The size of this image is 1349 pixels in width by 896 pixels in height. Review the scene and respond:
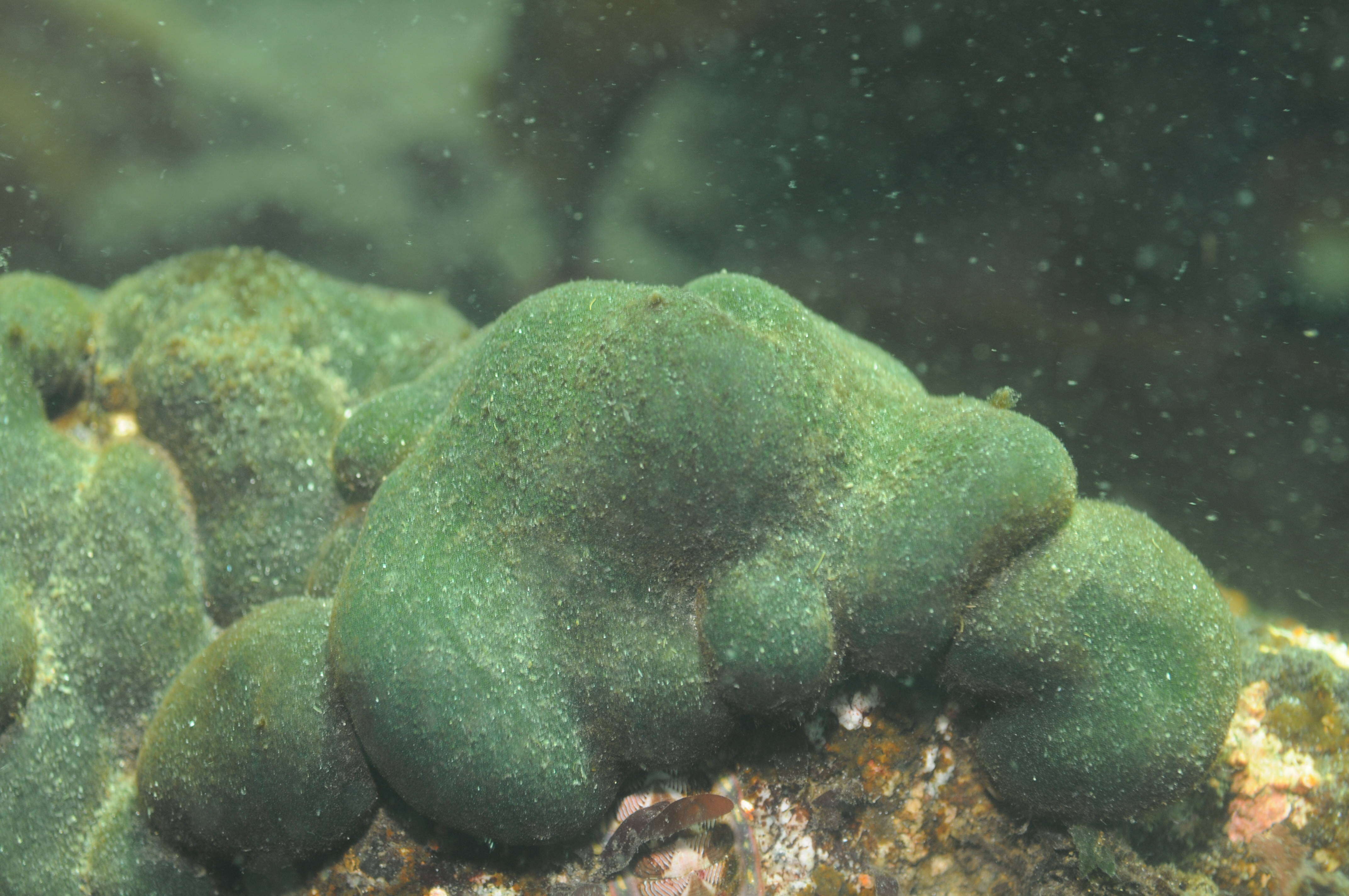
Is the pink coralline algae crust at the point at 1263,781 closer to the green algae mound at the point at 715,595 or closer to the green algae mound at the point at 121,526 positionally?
the green algae mound at the point at 715,595

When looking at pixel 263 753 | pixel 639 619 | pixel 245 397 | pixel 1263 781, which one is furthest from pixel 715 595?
pixel 245 397

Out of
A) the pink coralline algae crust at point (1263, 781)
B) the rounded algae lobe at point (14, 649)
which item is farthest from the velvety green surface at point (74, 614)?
the pink coralline algae crust at point (1263, 781)

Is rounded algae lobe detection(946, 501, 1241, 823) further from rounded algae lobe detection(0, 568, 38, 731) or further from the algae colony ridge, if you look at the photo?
rounded algae lobe detection(0, 568, 38, 731)

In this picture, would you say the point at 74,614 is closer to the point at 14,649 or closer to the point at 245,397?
the point at 14,649

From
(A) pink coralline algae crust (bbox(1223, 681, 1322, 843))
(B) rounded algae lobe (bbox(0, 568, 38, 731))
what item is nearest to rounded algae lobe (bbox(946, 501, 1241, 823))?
(A) pink coralline algae crust (bbox(1223, 681, 1322, 843))

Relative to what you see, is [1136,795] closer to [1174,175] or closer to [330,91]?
[1174,175]

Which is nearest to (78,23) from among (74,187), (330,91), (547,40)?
(74,187)
